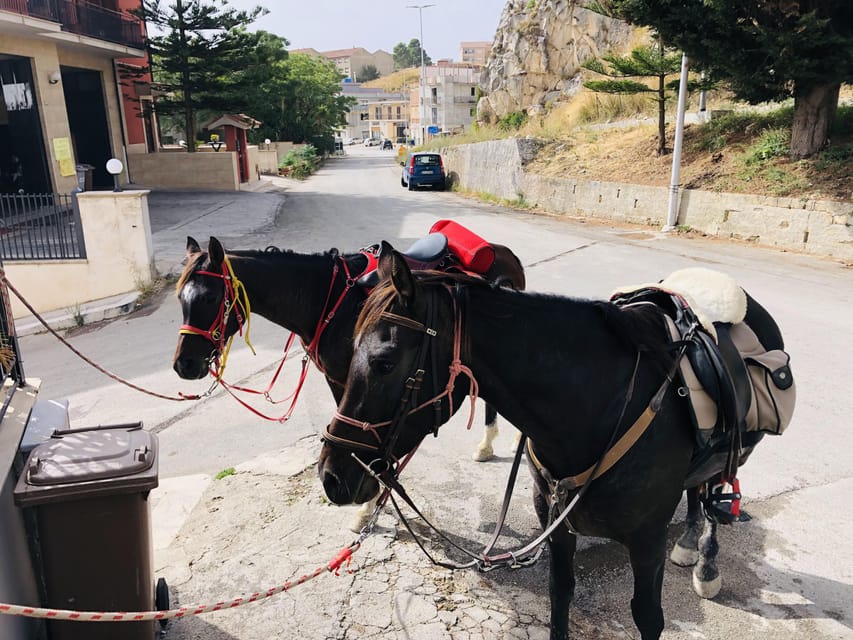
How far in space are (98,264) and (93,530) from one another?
9.18 m

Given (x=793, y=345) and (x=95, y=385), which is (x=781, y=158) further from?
(x=95, y=385)

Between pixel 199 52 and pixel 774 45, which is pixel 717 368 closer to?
pixel 774 45

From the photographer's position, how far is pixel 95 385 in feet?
23.5

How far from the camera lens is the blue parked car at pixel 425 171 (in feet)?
94.1

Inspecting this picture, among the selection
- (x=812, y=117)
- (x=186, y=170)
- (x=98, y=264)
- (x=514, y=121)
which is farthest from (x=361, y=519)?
(x=514, y=121)

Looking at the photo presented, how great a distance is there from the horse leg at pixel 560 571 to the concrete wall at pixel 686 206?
447 inches

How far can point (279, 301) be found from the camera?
14.0ft

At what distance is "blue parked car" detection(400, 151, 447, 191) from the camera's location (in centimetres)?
2867

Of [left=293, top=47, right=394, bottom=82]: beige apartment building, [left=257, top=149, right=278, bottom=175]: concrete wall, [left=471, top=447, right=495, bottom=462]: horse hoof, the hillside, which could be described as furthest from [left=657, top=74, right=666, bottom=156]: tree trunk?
[left=293, top=47, right=394, bottom=82]: beige apartment building

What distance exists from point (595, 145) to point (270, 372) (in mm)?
17302

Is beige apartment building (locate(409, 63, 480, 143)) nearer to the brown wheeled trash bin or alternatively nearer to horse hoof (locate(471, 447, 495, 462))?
horse hoof (locate(471, 447, 495, 462))

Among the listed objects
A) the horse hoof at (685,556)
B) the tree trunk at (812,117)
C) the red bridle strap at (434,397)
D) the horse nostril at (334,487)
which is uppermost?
the tree trunk at (812,117)

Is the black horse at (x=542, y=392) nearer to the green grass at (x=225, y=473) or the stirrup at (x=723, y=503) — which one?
the stirrup at (x=723, y=503)

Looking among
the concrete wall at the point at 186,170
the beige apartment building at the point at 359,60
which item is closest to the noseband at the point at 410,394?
the concrete wall at the point at 186,170
